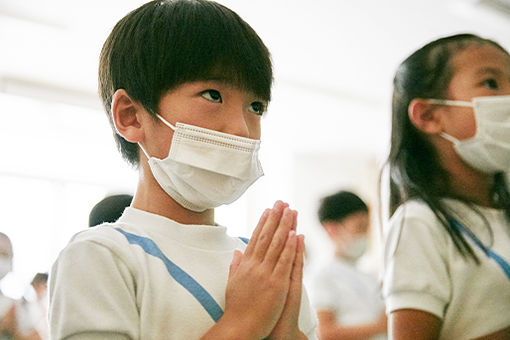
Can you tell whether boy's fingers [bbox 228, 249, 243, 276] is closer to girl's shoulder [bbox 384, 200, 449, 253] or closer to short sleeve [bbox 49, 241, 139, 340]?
short sleeve [bbox 49, 241, 139, 340]

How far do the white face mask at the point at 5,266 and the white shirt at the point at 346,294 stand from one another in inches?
50.9

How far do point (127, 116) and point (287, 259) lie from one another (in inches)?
14.0

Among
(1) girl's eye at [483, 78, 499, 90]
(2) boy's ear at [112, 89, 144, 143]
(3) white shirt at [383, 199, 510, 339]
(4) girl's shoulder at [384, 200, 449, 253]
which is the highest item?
(1) girl's eye at [483, 78, 499, 90]

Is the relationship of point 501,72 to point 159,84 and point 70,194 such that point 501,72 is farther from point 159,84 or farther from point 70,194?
point 70,194

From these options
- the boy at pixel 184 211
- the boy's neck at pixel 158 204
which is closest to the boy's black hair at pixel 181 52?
the boy at pixel 184 211

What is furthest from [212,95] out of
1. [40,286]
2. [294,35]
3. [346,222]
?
[294,35]

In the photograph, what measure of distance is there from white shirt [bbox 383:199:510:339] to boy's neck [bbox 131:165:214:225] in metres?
0.39

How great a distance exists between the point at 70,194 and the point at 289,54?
7.84ft

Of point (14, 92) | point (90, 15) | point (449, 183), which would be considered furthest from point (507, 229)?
point (14, 92)

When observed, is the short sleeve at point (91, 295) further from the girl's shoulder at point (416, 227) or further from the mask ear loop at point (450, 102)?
the mask ear loop at point (450, 102)

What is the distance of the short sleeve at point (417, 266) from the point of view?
0.94m

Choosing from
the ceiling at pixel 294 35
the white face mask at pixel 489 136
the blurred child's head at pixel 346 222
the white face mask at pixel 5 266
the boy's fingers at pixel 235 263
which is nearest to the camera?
the boy's fingers at pixel 235 263

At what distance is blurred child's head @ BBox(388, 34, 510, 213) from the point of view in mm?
1101

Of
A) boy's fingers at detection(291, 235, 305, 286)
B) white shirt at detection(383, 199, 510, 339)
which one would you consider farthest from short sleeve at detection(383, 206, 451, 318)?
boy's fingers at detection(291, 235, 305, 286)
